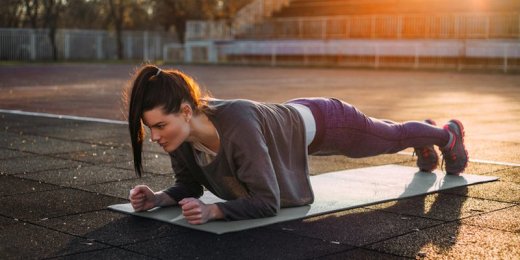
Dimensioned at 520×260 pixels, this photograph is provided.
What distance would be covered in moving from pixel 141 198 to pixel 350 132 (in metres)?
1.22

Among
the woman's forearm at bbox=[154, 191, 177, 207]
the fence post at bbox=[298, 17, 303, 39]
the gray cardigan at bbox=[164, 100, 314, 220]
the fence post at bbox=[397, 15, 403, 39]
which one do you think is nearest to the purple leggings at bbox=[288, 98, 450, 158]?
the gray cardigan at bbox=[164, 100, 314, 220]

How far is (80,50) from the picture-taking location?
137 feet

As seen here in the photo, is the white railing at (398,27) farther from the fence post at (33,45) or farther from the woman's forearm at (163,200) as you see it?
the woman's forearm at (163,200)

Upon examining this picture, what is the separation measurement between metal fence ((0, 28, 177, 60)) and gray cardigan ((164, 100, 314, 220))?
34.9m

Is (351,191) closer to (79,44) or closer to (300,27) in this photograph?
(300,27)

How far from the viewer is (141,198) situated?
4.51 m

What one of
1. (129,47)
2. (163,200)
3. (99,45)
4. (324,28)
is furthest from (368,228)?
(129,47)

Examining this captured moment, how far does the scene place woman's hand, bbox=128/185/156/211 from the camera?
450 cm

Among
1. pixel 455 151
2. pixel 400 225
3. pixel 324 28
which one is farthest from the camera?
pixel 324 28

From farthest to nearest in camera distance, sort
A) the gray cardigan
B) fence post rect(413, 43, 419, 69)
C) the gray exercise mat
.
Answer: fence post rect(413, 43, 419, 69), the gray exercise mat, the gray cardigan

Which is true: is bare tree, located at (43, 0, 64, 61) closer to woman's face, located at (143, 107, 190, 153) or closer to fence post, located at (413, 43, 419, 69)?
fence post, located at (413, 43, 419, 69)

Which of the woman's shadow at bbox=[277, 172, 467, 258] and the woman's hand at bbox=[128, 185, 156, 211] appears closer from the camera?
the woman's shadow at bbox=[277, 172, 467, 258]

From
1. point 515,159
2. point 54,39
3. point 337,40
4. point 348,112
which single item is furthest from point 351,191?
point 54,39

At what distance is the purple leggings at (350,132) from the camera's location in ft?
15.9
